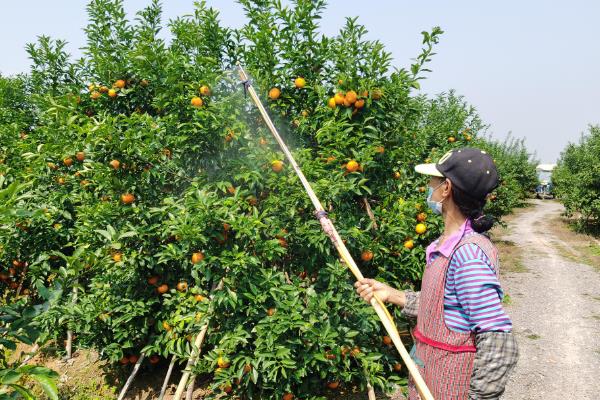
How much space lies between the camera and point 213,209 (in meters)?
2.66

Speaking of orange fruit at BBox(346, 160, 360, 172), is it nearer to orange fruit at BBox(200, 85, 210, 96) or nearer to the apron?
orange fruit at BBox(200, 85, 210, 96)

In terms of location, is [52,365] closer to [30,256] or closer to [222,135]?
[30,256]

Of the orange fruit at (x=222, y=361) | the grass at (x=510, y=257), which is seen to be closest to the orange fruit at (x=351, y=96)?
the orange fruit at (x=222, y=361)

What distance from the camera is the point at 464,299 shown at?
1.44 metres

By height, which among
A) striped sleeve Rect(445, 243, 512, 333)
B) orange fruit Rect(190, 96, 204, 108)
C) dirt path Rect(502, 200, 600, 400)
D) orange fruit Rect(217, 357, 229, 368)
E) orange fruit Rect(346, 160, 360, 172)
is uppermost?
orange fruit Rect(190, 96, 204, 108)

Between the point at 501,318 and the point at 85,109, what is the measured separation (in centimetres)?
455

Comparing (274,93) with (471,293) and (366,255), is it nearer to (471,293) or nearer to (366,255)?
(366,255)

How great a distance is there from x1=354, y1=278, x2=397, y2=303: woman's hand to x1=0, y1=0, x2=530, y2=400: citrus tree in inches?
33.3

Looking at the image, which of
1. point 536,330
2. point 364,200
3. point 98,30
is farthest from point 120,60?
point 536,330

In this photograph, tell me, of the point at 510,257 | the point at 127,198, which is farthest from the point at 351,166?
the point at 510,257

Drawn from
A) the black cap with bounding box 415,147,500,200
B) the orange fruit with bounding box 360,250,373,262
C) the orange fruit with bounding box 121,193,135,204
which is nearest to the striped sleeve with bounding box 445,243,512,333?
the black cap with bounding box 415,147,500,200

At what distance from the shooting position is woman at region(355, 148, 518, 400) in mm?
1355

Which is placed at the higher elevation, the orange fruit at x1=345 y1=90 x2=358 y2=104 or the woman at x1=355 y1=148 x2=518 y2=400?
the orange fruit at x1=345 y1=90 x2=358 y2=104

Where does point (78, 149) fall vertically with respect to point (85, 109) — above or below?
below
